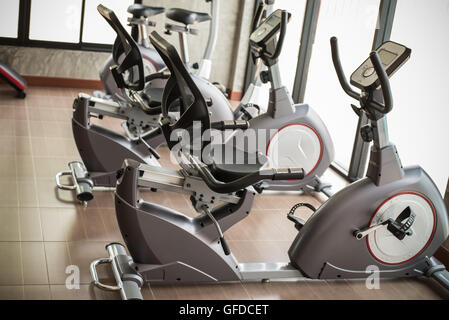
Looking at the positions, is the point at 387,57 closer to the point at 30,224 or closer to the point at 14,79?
the point at 30,224

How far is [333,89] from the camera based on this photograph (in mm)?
5230

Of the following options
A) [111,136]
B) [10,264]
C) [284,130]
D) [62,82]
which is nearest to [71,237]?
[10,264]

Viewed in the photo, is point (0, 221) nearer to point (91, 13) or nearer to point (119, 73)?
point (119, 73)

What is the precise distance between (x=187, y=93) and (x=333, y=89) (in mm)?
2850

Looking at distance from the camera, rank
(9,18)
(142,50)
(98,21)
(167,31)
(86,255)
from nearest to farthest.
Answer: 1. (86,255)
2. (167,31)
3. (142,50)
4. (9,18)
5. (98,21)

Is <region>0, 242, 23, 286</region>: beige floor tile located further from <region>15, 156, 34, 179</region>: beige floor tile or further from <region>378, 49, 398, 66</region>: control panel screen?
<region>378, 49, 398, 66</region>: control panel screen

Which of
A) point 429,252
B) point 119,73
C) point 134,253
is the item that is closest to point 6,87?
point 119,73

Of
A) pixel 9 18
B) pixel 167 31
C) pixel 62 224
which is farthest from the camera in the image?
pixel 9 18

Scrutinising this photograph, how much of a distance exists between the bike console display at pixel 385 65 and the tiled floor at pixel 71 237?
109cm

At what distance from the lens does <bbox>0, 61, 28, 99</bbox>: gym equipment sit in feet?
18.7

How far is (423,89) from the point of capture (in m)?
4.03

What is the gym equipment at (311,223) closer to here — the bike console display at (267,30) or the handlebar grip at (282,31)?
the handlebar grip at (282,31)

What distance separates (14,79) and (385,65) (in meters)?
4.04

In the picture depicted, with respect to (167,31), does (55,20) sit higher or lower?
lower
